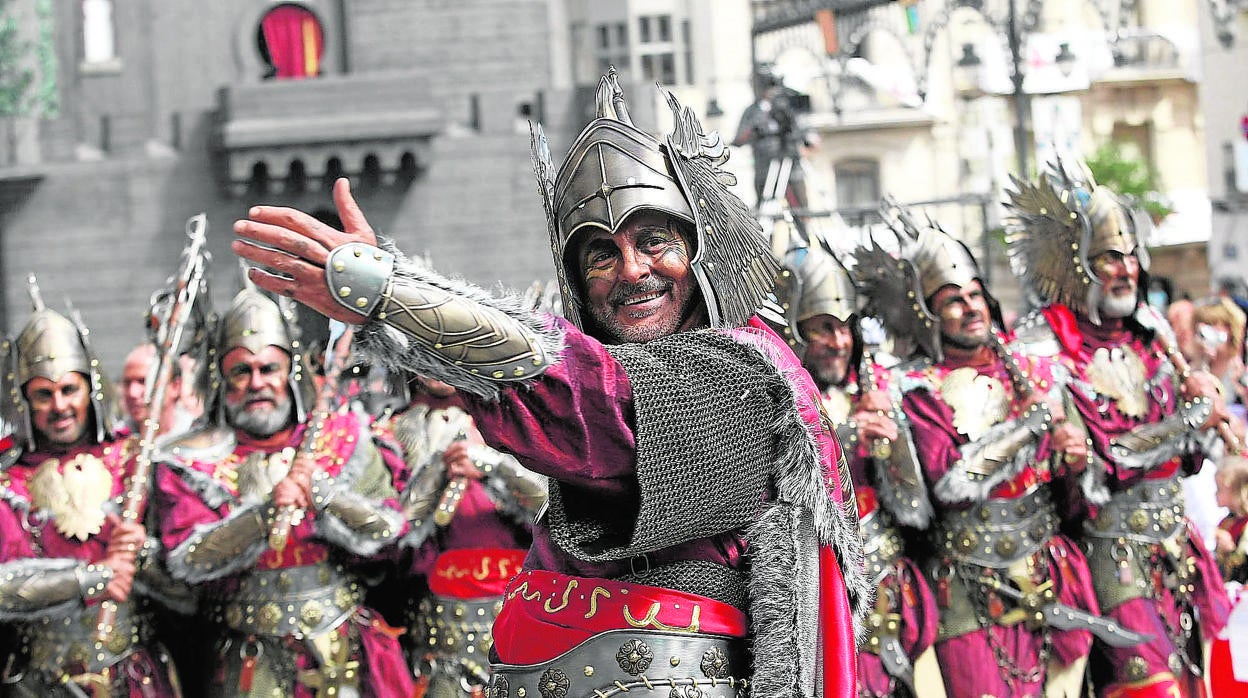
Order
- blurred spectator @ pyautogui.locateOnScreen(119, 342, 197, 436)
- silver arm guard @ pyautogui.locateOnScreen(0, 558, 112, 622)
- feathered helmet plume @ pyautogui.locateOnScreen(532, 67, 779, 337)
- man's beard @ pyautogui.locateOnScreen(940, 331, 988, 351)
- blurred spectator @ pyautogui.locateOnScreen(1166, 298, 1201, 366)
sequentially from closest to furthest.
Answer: feathered helmet plume @ pyautogui.locateOnScreen(532, 67, 779, 337)
silver arm guard @ pyautogui.locateOnScreen(0, 558, 112, 622)
man's beard @ pyautogui.locateOnScreen(940, 331, 988, 351)
blurred spectator @ pyautogui.locateOnScreen(119, 342, 197, 436)
blurred spectator @ pyautogui.locateOnScreen(1166, 298, 1201, 366)

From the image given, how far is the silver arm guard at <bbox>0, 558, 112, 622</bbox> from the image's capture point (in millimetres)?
6207

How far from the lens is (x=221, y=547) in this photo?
6395mm

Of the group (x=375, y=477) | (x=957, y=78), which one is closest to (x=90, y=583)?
(x=375, y=477)

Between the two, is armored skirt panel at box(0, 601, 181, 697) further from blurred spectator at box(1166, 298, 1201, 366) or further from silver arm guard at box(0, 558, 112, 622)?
blurred spectator at box(1166, 298, 1201, 366)

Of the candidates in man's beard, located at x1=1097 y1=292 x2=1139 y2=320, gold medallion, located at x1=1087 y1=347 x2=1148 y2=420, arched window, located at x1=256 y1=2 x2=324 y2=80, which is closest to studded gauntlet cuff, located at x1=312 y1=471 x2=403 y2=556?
gold medallion, located at x1=1087 y1=347 x2=1148 y2=420

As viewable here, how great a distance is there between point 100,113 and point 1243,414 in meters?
18.4

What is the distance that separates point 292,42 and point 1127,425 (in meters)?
18.9

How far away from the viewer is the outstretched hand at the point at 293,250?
316cm

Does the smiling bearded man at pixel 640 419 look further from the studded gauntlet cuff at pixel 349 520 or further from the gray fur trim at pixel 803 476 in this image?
the studded gauntlet cuff at pixel 349 520

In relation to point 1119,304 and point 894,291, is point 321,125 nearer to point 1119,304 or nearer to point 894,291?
point 894,291

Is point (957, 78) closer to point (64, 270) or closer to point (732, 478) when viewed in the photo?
point (64, 270)

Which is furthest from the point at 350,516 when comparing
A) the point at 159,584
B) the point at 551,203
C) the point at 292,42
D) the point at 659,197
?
the point at 292,42

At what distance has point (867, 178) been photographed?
3659cm

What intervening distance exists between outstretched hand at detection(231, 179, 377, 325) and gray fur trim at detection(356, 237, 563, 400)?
7 centimetres
